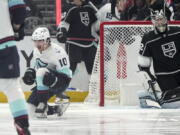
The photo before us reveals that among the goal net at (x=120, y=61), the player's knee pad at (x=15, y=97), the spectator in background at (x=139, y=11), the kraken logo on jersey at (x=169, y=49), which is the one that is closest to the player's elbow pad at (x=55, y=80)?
the goal net at (x=120, y=61)

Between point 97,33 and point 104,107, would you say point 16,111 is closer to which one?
point 104,107

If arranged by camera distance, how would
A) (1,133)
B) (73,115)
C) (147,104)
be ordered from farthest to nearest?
(147,104) < (73,115) < (1,133)

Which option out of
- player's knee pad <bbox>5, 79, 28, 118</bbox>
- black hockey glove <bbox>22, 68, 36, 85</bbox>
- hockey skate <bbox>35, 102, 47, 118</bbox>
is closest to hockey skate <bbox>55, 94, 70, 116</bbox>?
hockey skate <bbox>35, 102, 47, 118</bbox>

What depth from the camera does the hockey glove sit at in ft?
21.9

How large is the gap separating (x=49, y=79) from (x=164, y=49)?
50.4 inches

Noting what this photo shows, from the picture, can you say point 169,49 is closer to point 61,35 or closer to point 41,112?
point 61,35

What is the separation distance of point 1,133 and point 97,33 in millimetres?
2888

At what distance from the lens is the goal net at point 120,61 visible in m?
7.66

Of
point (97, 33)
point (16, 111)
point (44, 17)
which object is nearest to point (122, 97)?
point (97, 33)

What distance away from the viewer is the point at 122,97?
7.64 m

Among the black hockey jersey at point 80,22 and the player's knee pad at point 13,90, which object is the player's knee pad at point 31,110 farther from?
the player's knee pad at point 13,90

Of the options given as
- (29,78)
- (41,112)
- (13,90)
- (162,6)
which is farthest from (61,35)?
(13,90)

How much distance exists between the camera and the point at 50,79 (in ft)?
22.0

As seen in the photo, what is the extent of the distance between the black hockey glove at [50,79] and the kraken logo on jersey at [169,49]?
1.19 meters
